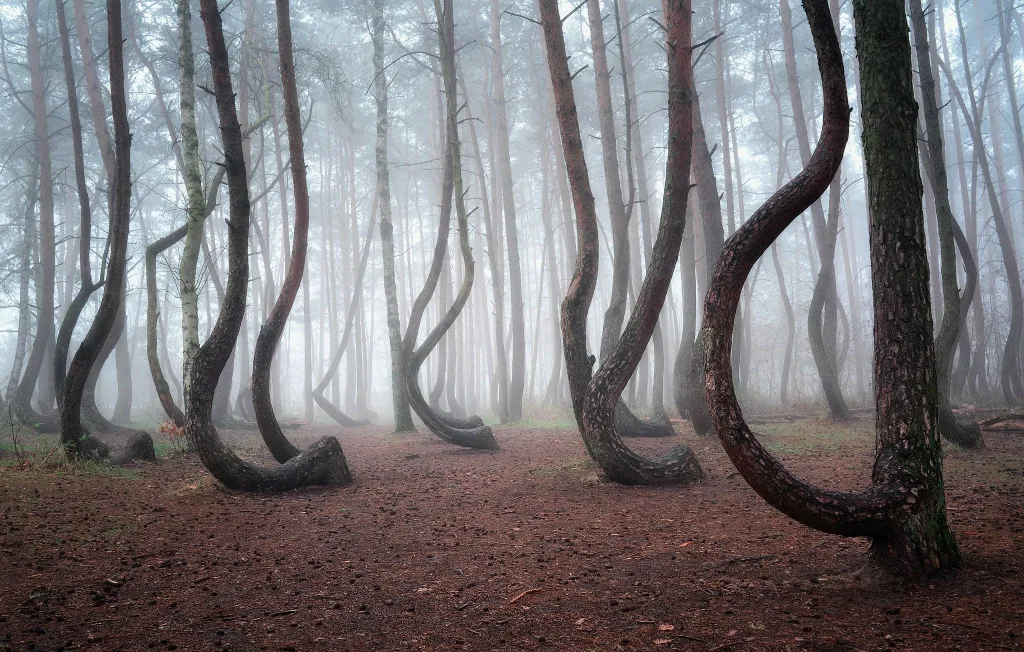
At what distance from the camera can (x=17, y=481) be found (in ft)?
18.5

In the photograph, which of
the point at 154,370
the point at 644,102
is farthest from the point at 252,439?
the point at 644,102

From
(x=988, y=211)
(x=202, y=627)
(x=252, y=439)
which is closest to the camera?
(x=202, y=627)

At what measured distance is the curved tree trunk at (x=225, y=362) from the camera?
5992mm

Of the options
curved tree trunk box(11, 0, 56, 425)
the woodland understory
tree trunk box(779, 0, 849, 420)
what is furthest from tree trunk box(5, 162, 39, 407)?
tree trunk box(779, 0, 849, 420)

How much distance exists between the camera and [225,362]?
586 cm

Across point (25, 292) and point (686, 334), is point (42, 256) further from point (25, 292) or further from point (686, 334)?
point (686, 334)

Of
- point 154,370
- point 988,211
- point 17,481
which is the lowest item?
point 17,481

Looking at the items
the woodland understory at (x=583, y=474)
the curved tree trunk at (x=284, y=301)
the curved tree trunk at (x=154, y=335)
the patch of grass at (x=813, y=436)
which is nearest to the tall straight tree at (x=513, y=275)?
the woodland understory at (x=583, y=474)

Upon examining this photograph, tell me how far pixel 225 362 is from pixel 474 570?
3.35 meters

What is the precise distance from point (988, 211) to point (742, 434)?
42021mm

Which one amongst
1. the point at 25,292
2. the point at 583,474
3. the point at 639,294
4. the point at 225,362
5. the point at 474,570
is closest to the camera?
the point at 474,570

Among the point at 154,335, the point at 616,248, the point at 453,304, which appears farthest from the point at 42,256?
the point at 616,248

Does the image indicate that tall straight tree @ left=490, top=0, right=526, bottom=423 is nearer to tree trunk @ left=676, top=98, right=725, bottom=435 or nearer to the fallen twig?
tree trunk @ left=676, top=98, right=725, bottom=435

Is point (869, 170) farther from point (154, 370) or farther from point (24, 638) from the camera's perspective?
point (154, 370)
